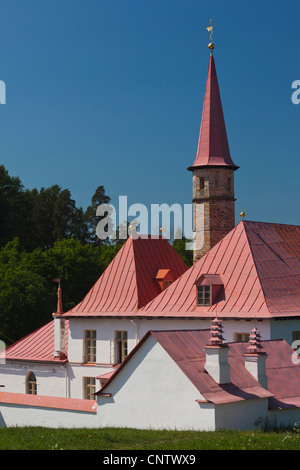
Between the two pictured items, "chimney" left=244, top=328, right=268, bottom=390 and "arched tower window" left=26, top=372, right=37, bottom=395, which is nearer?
"chimney" left=244, top=328, right=268, bottom=390

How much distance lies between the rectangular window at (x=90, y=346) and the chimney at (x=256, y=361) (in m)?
14.3

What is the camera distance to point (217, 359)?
2080cm

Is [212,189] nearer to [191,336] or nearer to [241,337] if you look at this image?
[241,337]

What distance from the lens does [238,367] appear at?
2219cm

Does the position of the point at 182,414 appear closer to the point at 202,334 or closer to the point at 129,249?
the point at 202,334

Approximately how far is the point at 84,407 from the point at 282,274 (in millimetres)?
11243

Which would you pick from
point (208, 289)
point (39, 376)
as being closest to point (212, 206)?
point (208, 289)

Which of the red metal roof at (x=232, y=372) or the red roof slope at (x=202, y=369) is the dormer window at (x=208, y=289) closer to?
the red metal roof at (x=232, y=372)

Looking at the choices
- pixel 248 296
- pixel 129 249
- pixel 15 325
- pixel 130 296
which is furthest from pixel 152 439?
pixel 15 325

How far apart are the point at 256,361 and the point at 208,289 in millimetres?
9260

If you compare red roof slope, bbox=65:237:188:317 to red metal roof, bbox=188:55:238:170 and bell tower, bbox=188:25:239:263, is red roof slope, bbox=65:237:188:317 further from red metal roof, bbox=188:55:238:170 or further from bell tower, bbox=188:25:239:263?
red metal roof, bbox=188:55:238:170

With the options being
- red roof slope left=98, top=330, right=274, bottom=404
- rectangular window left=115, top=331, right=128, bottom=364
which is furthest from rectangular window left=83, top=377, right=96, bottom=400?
red roof slope left=98, top=330, right=274, bottom=404

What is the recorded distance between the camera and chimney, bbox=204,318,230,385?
2078 cm

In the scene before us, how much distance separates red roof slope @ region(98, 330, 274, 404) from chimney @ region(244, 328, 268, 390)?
18 centimetres
